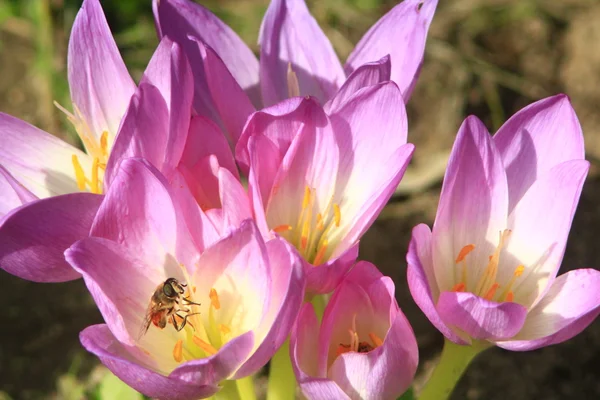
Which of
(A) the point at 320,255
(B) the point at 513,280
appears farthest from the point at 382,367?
(B) the point at 513,280

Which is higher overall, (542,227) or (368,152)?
(368,152)

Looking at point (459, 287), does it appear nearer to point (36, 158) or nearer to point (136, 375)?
point (136, 375)

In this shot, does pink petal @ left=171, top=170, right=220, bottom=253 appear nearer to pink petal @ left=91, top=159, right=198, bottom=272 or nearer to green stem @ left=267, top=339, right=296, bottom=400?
pink petal @ left=91, top=159, right=198, bottom=272

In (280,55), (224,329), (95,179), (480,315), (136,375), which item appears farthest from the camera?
(280,55)

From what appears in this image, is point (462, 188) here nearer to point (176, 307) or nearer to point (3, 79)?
point (176, 307)

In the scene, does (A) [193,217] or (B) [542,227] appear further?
(B) [542,227]

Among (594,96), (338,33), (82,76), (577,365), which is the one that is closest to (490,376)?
(577,365)

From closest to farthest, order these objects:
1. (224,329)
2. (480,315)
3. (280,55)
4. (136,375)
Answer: (136,375)
(480,315)
(224,329)
(280,55)
